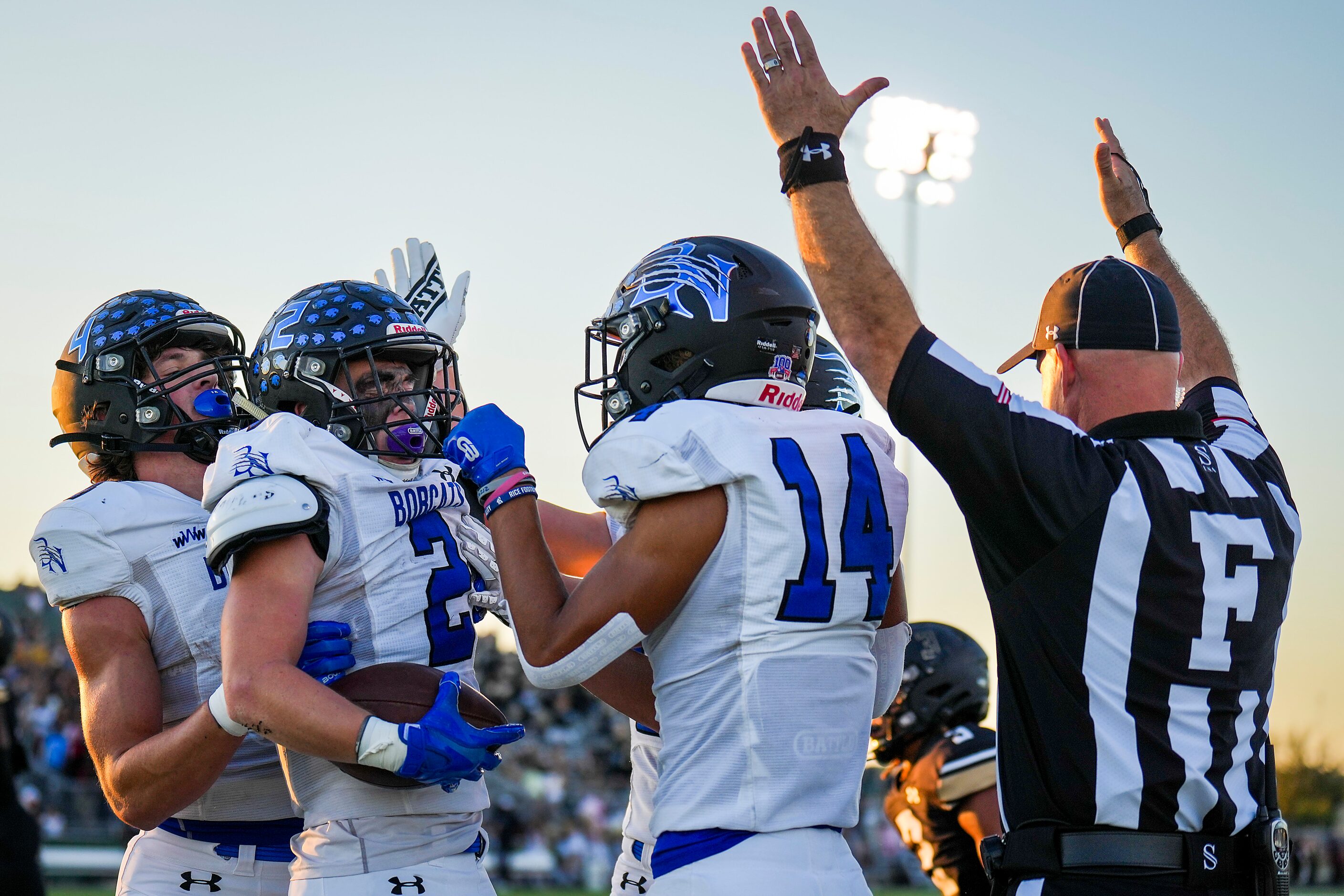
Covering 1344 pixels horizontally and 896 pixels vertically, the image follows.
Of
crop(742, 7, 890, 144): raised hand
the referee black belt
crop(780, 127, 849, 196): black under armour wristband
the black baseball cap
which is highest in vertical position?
crop(742, 7, 890, 144): raised hand

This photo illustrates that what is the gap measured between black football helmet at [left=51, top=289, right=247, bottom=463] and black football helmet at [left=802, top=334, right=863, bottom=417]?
6.20ft

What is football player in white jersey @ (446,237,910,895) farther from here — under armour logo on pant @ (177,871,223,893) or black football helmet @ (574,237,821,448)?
under armour logo on pant @ (177,871,223,893)

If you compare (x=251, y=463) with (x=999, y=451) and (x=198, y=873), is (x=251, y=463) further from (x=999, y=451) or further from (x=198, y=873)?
(x=999, y=451)

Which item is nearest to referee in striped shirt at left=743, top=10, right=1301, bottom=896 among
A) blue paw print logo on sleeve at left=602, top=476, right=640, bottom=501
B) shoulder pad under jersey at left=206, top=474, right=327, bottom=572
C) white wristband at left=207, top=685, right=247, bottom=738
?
blue paw print logo on sleeve at left=602, top=476, right=640, bottom=501

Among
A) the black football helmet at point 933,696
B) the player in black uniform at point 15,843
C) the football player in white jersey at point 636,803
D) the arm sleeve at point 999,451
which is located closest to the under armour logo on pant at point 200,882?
the football player in white jersey at point 636,803

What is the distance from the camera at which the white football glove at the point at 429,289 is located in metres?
5.00

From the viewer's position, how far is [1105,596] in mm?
2820

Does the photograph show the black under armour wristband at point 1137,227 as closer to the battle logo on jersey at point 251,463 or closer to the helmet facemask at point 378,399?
the helmet facemask at point 378,399

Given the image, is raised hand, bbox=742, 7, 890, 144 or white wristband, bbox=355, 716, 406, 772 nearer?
white wristband, bbox=355, 716, 406, 772

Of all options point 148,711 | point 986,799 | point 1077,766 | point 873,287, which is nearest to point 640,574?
point 873,287

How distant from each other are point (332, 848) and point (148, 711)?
718mm

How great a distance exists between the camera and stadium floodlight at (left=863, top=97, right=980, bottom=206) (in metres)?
19.5

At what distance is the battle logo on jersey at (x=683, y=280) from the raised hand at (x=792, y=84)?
353 millimetres

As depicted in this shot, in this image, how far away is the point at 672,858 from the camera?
2.71 m
